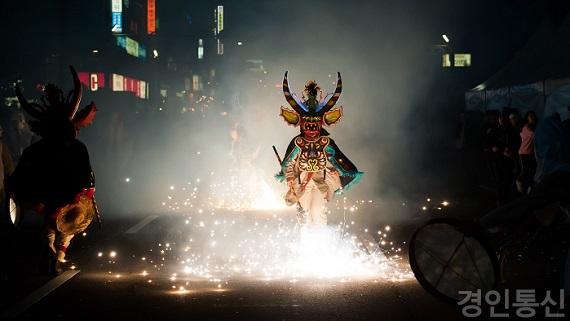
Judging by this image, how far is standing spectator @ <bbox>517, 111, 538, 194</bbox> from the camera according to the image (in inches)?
650

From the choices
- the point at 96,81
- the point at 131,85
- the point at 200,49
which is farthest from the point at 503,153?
the point at 200,49

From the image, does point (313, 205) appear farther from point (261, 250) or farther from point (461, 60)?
point (461, 60)

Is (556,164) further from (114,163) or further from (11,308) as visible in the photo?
(114,163)

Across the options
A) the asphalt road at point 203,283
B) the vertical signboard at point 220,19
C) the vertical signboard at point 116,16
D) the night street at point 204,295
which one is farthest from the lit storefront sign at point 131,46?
the vertical signboard at point 220,19

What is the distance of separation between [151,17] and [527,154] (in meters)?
79.1

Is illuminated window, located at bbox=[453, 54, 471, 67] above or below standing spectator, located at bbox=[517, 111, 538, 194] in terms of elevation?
above

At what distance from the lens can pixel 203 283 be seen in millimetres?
9117

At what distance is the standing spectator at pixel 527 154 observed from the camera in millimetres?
16516

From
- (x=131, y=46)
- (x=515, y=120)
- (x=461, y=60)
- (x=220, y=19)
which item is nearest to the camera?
(x=515, y=120)

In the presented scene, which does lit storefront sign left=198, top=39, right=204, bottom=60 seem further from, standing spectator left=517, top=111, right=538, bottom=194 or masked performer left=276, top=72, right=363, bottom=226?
masked performer left=276, top=72, right=363, bottom=226

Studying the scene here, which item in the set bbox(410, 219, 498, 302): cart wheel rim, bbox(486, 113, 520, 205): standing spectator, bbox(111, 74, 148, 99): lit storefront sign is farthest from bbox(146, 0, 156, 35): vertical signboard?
bbox(410, 219, 498, 302): cart wheel rim

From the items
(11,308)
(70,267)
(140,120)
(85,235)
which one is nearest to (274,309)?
(11,308)

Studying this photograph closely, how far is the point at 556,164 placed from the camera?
7.08 m

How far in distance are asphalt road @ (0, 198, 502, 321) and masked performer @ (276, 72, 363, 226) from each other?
0.77m
